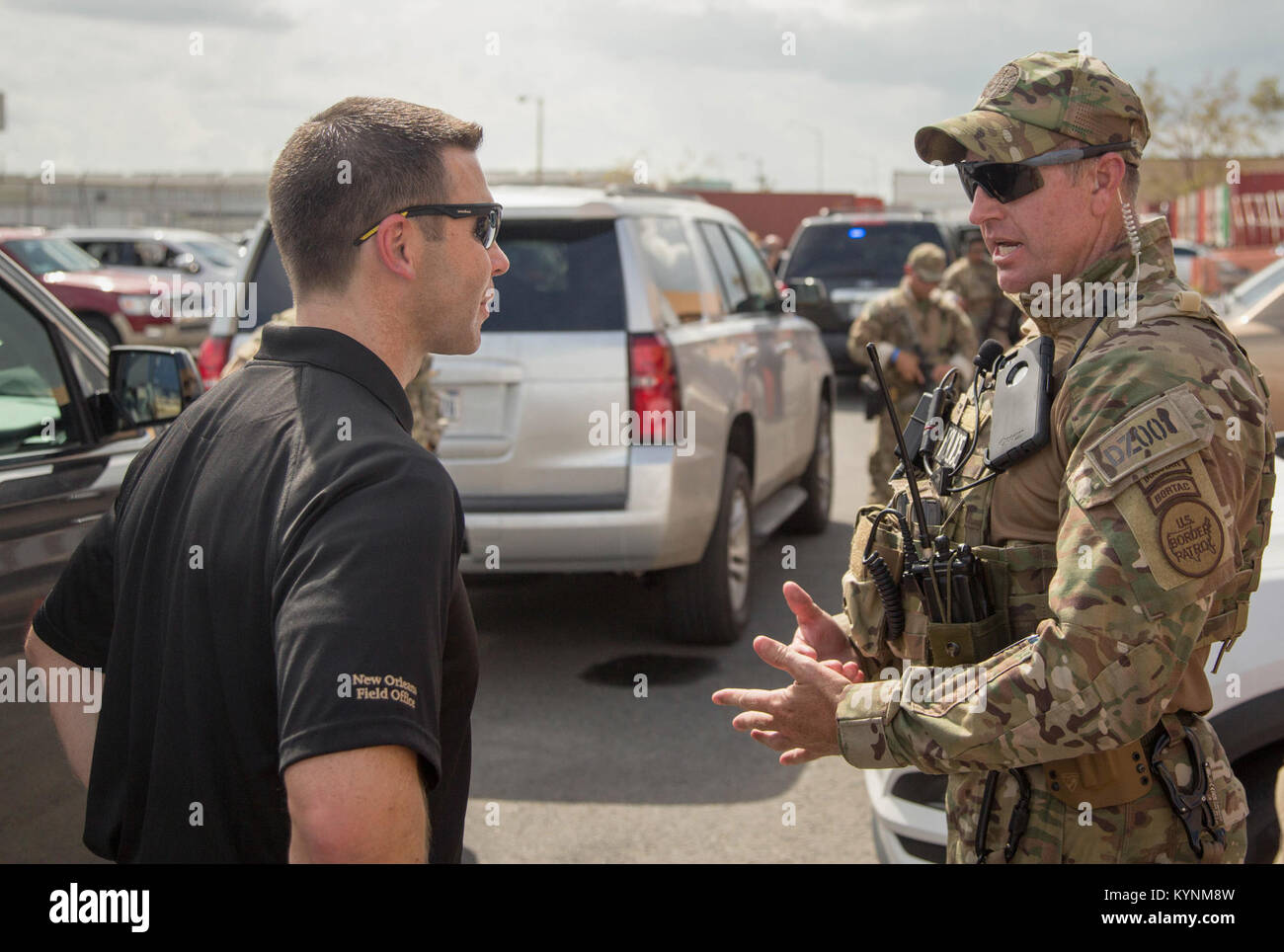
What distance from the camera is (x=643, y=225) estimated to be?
5805 millimetres

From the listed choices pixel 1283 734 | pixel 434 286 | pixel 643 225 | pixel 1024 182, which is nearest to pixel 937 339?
pixel 643 225

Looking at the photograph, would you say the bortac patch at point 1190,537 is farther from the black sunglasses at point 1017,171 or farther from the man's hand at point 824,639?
the man's hand at point 824,639

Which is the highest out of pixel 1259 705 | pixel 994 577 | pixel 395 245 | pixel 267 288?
pixel 395 245

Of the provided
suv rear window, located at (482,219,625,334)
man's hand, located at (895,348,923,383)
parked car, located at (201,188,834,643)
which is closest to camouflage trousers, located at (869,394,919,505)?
man's hand, located at (895,348,923,383)

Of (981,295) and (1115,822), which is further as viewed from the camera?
(981,295)

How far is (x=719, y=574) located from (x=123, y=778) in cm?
433

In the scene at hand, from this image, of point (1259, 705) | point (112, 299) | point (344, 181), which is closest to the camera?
point (344, 181)

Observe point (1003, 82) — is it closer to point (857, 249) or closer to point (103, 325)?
point (857, 249)

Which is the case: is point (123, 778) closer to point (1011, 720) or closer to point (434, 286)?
point (434, 286)

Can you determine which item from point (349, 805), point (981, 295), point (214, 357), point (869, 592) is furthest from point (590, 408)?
point (981, 295)

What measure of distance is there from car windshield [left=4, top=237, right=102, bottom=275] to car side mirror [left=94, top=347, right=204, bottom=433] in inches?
652

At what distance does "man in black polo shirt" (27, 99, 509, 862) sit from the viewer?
4.50 ft

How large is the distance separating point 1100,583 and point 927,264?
6526 millimetres

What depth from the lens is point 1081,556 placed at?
1756 millimetres
